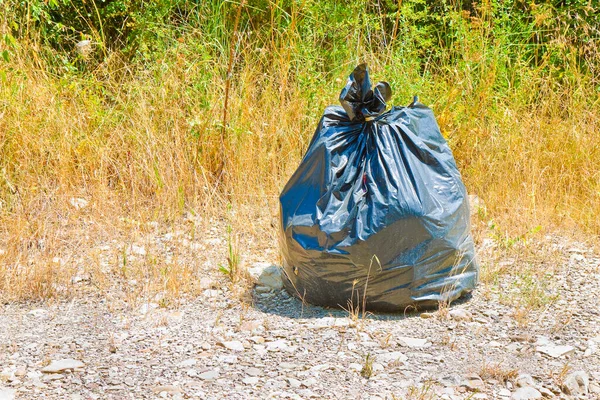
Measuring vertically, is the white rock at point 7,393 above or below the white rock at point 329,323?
below

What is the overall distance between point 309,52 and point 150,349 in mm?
2847

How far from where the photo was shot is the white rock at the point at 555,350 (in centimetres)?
289

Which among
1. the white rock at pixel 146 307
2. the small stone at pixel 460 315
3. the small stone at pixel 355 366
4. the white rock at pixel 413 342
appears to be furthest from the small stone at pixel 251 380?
the small stone at pixel 460 315

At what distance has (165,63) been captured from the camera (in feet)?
16.4

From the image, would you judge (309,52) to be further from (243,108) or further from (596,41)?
(596,41)

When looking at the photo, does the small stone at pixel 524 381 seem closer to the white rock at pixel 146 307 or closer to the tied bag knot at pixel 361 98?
the tied bag knot at pixel 361 98

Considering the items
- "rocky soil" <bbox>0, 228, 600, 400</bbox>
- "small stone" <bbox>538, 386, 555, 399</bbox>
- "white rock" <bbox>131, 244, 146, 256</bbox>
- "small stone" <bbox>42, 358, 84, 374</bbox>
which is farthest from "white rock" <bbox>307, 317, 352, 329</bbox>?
"white rock" <bbox>131, 244, 146, 256</bbox>

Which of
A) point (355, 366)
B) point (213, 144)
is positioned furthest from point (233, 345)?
point (213, 144)

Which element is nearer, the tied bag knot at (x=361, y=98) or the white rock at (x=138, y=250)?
the tied bag knot at (x=361, y=98)

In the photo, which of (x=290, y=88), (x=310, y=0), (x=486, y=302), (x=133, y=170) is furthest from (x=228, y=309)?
(x=310, y=0)

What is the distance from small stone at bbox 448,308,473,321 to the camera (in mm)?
3188

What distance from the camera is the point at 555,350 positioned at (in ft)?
9.55

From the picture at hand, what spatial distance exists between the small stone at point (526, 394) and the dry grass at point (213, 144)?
1.50 metres

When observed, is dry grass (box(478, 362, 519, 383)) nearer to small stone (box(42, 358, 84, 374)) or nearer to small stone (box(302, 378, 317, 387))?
small stone (box(302, 378, 317, 387))
